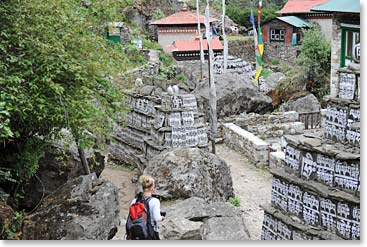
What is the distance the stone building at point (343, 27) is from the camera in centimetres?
1038

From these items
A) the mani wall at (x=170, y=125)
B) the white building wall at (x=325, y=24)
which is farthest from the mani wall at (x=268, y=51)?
Result: the mani wall at (x=170, y=125)

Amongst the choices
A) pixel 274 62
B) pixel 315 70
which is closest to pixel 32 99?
pixel 315 70

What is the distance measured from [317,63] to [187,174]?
444 inches

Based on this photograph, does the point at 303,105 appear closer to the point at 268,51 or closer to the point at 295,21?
the point at 295,21

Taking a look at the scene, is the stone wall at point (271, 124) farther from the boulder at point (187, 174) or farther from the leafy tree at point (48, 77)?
the leafy tree at point (48, 77)

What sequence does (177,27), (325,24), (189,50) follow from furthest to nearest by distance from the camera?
1. (177,27)
2. (325,24)
3. (189,50)

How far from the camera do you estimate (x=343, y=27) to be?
37.4 feet

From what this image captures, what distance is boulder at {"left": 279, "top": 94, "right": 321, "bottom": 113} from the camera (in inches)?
571

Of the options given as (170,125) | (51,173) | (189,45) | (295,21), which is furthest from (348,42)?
(295,21)

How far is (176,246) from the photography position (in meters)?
4.10

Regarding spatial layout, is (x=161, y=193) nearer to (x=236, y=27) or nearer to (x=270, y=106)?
(x=270, y=106)

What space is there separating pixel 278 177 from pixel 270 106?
9751 millimetres

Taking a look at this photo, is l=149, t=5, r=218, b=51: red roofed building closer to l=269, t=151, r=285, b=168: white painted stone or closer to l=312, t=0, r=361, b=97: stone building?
l=312, t=0, r=361, b=97: stone building

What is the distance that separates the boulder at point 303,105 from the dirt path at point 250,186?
3.40m
